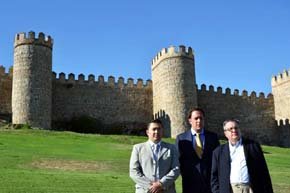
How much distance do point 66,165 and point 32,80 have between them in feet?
55.7

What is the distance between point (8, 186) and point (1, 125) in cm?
1975

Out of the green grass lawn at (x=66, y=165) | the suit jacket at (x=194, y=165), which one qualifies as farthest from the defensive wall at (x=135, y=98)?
the suit jacket at (x=194, y=165)

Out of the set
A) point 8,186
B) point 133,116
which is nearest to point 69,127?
point 133,116

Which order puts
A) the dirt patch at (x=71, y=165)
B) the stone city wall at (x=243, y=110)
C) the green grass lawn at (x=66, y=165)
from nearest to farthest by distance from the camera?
1. the green grass lawn at (x=66, y=165)
2. the dirt patch at (x=71, y=165)
3. the stone city wall at (x=243, y=110)

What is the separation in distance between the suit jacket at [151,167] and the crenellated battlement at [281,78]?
35.8 meters

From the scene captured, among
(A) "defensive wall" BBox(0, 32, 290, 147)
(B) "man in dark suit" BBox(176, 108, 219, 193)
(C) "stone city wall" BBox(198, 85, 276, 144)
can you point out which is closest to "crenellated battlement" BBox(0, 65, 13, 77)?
(A) "defensive wall" BBox(0, 32, 290, 147)

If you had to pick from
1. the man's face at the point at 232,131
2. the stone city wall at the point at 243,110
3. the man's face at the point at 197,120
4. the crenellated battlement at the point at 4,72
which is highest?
the crenellated battlement at the point at 4,72

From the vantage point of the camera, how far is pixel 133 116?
37594 millimetres

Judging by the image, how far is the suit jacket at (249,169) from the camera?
6.95 m

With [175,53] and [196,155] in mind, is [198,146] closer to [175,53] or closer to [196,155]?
[196,155]

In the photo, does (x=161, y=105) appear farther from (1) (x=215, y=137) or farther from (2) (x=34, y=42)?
(1) (x=215, y=137)

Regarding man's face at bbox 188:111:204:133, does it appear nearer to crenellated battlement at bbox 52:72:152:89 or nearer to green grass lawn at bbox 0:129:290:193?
green grass lawn at bbox 0:129:290:193

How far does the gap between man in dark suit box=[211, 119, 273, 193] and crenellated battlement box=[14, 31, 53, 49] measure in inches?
1099

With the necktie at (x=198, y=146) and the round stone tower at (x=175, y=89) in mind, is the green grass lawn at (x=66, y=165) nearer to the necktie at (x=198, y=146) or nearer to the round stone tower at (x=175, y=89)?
the necktie at (x=198, y=146)
